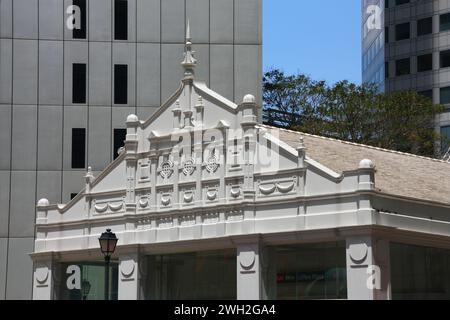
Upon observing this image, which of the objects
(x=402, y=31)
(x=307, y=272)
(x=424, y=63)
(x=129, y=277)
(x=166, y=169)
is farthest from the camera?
(x=402, y=31)

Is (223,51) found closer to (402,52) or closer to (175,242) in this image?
(175,242)

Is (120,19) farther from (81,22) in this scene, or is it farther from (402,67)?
(402,67)

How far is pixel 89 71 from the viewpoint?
182 feet

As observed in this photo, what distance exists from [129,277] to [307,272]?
822cm

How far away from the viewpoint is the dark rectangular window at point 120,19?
56.0 metres

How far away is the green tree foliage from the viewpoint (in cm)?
6838

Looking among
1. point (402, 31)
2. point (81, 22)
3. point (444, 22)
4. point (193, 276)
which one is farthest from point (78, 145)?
point (402, 31)

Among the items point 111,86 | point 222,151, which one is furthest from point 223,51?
point 222,151

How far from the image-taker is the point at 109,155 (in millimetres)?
55312

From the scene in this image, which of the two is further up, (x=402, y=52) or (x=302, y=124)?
(x=402, y=52)

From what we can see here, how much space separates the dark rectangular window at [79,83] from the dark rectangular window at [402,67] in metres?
53.0

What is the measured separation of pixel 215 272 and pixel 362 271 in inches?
282

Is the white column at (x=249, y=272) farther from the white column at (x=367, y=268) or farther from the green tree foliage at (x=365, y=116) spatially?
the green tree foliage at (x=365, y=116)
